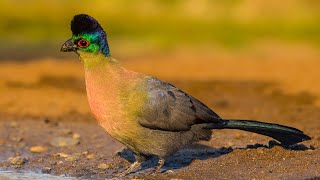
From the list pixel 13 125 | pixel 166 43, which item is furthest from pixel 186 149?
pixel 166 43

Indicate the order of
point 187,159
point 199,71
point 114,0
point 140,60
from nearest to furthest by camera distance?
point 187,159 < point 199,71 < point 140,60 < point 114,0

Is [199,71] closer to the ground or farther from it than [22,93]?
farther from it

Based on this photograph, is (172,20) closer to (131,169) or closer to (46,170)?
(46,170)

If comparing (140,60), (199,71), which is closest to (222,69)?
(199,71)

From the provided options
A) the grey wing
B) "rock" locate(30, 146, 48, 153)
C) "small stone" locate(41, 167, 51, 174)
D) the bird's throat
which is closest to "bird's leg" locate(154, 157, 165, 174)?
the grey wing

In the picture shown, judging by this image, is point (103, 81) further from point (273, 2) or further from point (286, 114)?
point (273, 2)

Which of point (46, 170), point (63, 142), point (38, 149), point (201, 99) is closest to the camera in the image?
point (46, 170)

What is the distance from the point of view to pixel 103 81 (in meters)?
8.16

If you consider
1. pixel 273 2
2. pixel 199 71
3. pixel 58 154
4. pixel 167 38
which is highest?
pixel 273 2

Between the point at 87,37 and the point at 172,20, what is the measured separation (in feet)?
71.1

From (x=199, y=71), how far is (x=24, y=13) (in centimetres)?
1209

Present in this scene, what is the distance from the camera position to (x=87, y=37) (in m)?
8.20

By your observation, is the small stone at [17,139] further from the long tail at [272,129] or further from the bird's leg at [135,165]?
the long tail at [272,129]

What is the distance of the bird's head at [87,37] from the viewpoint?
8148 mm
